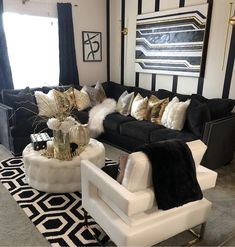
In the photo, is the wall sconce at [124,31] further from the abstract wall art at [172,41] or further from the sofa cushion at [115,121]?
the sofa cushion at [115,121]

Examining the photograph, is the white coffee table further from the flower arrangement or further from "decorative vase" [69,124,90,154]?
the flower arrangement

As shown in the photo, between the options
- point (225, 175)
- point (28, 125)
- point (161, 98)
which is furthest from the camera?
point (161, 98)

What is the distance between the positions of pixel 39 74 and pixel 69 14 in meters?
1.24

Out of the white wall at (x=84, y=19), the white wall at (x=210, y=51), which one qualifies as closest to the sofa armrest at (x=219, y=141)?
the white wall at (x=210, y=51)

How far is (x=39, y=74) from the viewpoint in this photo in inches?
175

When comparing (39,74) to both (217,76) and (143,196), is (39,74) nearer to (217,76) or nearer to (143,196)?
(217,76)

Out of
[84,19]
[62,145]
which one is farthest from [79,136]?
[84,19]

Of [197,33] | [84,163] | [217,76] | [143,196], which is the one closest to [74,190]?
[84,163]

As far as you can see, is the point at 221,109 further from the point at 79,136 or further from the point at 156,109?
the point at 79,136

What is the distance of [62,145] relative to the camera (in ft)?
8.06

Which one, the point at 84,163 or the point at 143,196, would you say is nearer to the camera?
the point at 143,196

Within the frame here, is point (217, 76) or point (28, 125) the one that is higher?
point (217, 76)

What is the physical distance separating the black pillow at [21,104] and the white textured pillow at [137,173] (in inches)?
99.7

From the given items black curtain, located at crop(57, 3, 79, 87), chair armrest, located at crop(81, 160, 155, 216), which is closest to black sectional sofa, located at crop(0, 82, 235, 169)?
black curtain, located at crop(57, 3, 79, 87)
